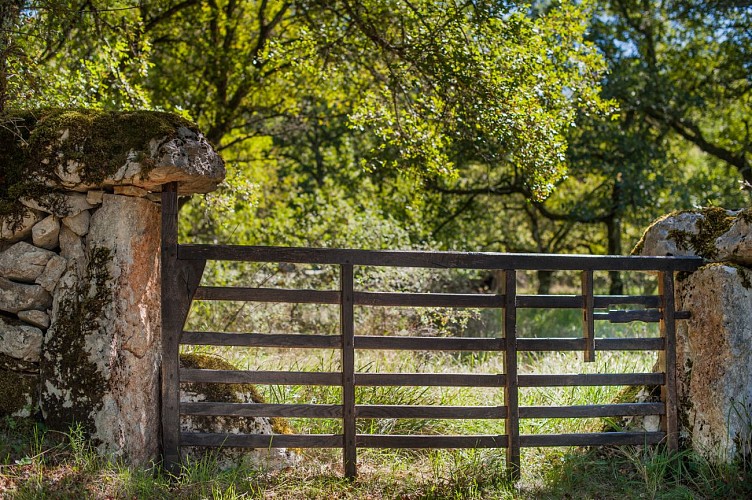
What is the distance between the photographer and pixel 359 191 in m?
13.3

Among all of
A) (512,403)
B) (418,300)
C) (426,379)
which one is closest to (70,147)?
(418,300)

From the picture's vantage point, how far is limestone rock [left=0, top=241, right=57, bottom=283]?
4898mm

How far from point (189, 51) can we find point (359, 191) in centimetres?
395

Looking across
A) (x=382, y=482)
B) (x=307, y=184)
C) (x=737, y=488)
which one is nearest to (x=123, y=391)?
(x=382, y=482)

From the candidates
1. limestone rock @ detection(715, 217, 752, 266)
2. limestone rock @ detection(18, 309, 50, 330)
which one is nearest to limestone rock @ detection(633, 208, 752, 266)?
limestone rock @ detection(715, 217, 752, 266)

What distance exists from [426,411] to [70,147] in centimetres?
314

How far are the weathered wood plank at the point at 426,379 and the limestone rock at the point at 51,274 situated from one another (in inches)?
87.3

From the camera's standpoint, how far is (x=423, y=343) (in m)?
5.30

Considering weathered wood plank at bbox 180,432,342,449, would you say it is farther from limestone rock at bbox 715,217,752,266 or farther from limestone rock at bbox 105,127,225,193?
limestone rock at bbox 715,217,752,266

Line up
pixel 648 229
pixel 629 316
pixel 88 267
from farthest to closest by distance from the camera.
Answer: pixel 648 229 < pixel 629 316 < pixel 88 267

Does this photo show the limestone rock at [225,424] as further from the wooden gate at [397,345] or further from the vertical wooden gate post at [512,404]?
the vertical wooden gate post at [512,404]

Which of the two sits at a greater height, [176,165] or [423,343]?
[176,165]

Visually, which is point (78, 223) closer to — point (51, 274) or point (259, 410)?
point (51, 274)

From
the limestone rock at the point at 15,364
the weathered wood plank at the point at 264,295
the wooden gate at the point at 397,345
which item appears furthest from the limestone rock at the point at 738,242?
the limestone rock at the point at 15,364
